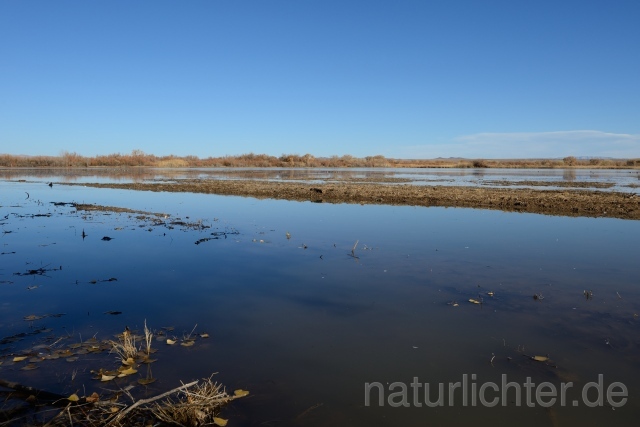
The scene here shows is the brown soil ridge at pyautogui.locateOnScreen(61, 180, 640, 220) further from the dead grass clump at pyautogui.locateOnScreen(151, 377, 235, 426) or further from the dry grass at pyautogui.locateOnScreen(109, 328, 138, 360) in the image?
the dead grass clump at pyautogui.locateOnScreen(151, 377, 235, 426)

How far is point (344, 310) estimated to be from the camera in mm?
7832

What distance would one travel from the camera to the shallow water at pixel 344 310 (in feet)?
17.0

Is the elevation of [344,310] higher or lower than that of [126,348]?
lower

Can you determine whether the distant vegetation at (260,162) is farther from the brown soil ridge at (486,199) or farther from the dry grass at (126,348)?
the dry grass at (126,348)

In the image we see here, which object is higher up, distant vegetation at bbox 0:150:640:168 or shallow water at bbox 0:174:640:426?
distant vegetation at bbox 0:150:640:168

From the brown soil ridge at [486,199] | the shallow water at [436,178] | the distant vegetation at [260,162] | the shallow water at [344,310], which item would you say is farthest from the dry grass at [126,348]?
the distant vegetation at [260,162]

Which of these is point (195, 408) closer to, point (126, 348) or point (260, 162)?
point (126, 348)

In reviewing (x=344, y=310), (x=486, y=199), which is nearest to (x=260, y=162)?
(x=486, y=199)

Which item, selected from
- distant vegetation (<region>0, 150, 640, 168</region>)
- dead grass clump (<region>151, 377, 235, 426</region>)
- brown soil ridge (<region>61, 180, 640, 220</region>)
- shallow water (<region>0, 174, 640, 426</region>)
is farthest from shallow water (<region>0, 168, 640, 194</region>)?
distant vegetation (<region>0, 150, 640, 168</region>)

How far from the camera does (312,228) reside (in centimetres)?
1683

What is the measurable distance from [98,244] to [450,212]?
614 inches

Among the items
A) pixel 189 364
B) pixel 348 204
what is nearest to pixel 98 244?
pixel 189 364

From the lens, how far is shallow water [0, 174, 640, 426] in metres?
5.19

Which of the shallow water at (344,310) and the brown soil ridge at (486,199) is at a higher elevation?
the brown soil ridge at (486,199)
